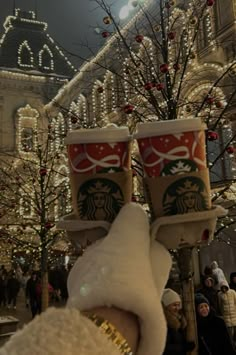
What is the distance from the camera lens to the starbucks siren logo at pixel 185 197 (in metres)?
1.36

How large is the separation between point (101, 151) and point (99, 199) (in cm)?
17

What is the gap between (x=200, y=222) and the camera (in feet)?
4.48

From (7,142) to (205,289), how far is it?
67.1ft

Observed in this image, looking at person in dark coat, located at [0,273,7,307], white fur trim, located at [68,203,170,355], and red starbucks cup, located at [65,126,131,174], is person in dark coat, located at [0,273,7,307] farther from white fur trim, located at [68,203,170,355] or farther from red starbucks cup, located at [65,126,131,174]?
white fur trim, located at [68,203,170,355]

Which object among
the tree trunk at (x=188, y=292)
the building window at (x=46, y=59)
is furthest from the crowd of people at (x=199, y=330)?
the building window at (x=46, y=59)

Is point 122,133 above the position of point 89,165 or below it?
above

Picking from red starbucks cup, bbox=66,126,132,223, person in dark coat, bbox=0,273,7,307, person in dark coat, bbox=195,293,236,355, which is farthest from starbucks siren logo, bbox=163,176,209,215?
person in dark coat, bbox=0,273,7,307

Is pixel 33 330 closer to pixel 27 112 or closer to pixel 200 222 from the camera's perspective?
pixel 200 222

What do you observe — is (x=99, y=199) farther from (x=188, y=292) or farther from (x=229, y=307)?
(x=229, y=307)

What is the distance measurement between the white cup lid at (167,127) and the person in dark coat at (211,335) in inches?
148

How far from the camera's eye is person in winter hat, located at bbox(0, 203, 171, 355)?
0.96 m

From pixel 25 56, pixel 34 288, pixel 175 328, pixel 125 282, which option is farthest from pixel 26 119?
pixel 125 282

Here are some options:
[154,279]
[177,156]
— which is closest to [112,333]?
[154,279]

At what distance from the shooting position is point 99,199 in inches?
56.0
